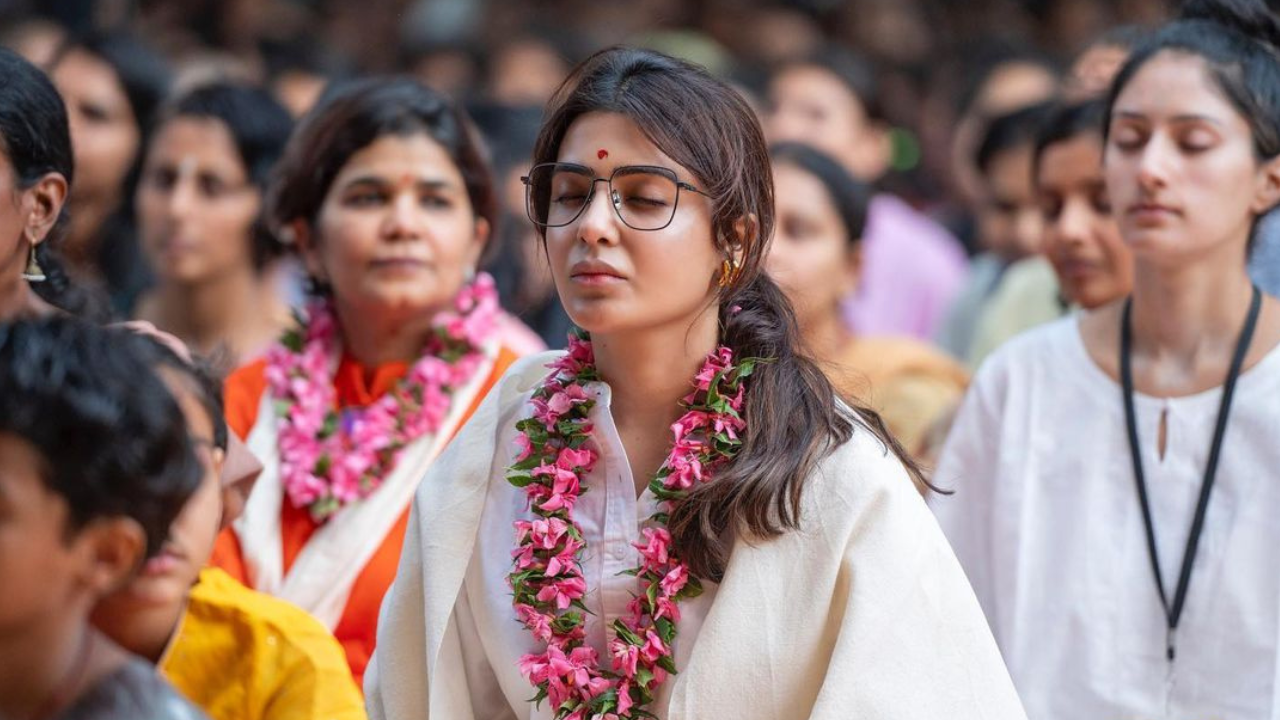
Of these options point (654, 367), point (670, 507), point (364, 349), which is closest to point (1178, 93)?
point (654, 367)

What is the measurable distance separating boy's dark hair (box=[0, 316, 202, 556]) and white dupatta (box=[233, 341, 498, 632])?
1636 millimetres

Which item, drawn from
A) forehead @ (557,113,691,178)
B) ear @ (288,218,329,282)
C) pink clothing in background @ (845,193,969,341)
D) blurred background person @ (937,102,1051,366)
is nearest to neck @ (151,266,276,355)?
ear @ (288,218,329,282)

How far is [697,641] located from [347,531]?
1.34 m

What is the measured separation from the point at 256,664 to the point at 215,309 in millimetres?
2903

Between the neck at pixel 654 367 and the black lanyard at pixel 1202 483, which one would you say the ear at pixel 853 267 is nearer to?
the black lanyard at pixel 1202 483

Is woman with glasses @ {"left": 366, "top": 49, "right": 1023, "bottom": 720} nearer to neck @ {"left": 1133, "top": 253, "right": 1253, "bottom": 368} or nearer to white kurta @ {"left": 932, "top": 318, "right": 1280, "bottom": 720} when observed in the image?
white kurta @ {"left": 932, "top": 318, "right": 1280, "bottom": 720}

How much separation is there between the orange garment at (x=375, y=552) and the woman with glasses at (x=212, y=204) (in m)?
1.18

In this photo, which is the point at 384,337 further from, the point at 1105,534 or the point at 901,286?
the point at 901,286

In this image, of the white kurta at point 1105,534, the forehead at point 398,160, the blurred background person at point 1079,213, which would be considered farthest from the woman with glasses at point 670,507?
the blurred background person at point 1079,213

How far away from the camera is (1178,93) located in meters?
4.02

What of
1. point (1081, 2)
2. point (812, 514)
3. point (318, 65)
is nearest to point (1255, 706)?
point (812, 514)

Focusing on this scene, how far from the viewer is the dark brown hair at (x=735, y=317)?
10.2 feet

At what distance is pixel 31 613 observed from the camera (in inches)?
93.7

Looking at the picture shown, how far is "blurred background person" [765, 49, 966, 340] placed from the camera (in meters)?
7.69
